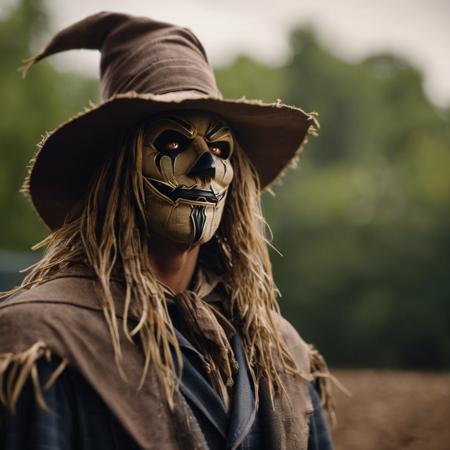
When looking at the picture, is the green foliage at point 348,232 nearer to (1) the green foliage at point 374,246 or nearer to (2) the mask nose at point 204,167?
(1) the green foliage at point 374,246

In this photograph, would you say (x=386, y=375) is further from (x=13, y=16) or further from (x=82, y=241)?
(x=13, y=16)

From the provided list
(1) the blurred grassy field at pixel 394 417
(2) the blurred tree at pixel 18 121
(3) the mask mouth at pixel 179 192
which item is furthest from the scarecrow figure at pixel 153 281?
(2) the blurred tree at pixel 18 121

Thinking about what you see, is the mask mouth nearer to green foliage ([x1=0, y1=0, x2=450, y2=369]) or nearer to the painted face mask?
the painted face mask

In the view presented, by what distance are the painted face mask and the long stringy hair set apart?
1.7 inches

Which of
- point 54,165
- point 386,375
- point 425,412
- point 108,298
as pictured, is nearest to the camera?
point 108,298

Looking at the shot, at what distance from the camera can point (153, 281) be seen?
2.66 meters

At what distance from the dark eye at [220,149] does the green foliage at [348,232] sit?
54.0ft

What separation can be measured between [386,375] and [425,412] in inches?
214

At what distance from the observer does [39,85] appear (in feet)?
66.4

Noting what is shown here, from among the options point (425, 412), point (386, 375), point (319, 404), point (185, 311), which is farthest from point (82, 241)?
point (386, 375)

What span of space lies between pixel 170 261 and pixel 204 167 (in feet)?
1.24

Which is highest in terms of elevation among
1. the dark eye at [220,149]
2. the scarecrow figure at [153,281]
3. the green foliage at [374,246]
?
the dark eye at [220,149]

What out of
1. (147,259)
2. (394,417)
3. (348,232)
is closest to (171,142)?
(147,259)

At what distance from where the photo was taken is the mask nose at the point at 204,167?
8.86ft
